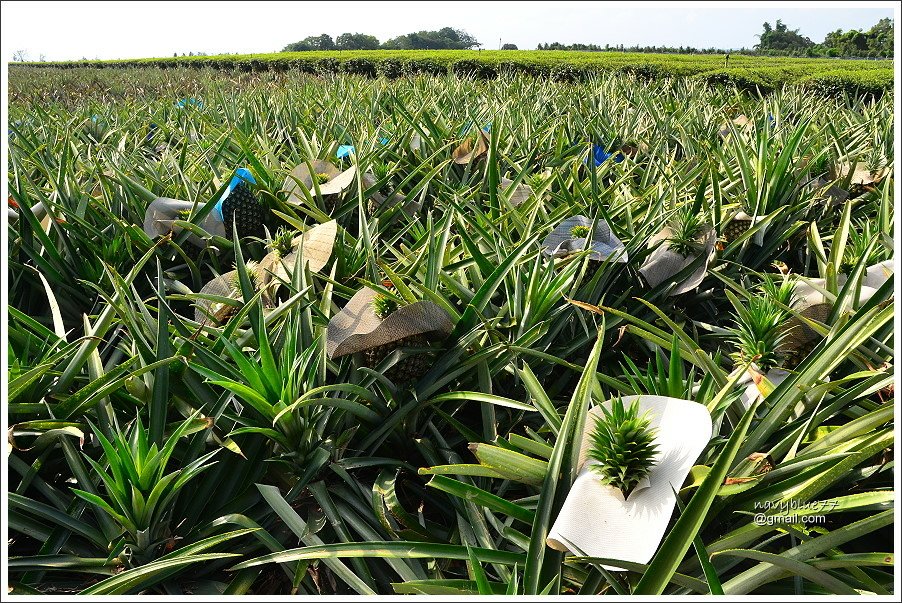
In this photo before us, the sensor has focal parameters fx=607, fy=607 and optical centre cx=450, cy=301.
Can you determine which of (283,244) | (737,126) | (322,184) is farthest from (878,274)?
(737,126)

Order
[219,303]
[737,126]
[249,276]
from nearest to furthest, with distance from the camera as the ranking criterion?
[219,303] → [249,276] → [737,126]

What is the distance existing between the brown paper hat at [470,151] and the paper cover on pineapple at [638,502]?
132cm

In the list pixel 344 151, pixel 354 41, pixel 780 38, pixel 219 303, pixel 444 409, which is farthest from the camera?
pixel 780 38

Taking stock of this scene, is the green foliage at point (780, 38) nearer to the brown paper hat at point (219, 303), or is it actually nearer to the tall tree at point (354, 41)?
the tall tree at point (354, 41)

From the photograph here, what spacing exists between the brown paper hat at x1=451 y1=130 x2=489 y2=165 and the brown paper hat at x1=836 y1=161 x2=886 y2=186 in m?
1.02

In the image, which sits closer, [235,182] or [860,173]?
[235,182]

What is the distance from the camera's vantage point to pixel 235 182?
141 centimetres

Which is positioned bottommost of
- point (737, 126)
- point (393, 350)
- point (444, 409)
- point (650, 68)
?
point (444, 409)

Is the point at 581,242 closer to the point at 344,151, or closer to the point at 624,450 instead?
the point at 624,450

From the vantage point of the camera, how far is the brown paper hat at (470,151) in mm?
1905

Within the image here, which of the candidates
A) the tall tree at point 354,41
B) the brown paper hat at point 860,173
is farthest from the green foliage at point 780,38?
the brown paper hat at point 860,173

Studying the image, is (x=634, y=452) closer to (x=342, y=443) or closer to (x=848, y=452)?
(x=848, y=452)

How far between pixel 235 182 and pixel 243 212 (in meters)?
0.07

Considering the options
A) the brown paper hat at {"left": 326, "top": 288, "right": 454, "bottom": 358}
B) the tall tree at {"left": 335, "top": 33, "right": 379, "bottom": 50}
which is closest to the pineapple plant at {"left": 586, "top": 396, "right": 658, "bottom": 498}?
the brown paper hat at {"left": 326, "top": 288, "right": 454, "bottom": 358}
